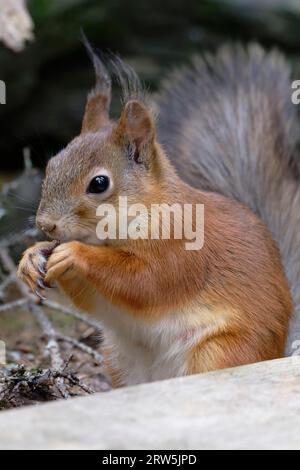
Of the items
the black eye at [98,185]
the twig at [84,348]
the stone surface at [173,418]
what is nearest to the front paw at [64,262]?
the black eye at [98,185]

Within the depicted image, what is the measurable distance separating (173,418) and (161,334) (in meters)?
0.75

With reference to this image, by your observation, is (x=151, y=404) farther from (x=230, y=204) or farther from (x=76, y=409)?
(x=230, y=204)

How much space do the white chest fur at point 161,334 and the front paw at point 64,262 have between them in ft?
0.63

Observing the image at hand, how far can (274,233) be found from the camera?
334 cm

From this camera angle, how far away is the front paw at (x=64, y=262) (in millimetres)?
2501

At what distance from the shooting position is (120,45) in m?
5.72

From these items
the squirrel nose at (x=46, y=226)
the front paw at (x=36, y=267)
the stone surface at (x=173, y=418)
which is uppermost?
the squirrel nose at (x=46, y=226)

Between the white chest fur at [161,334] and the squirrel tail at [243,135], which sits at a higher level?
the squirrel tail at [243,135]

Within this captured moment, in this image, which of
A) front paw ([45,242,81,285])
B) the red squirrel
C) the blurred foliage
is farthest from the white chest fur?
the blurred foliage

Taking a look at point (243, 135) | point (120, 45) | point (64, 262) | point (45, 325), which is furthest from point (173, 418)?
point (120, 45)

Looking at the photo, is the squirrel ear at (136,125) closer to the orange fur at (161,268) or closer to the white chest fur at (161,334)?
the orange fur at (161,268)

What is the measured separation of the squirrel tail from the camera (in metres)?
3.38

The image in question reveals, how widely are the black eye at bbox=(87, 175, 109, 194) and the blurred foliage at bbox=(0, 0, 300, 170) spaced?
9.73ft

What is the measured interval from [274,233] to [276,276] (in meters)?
0.45
